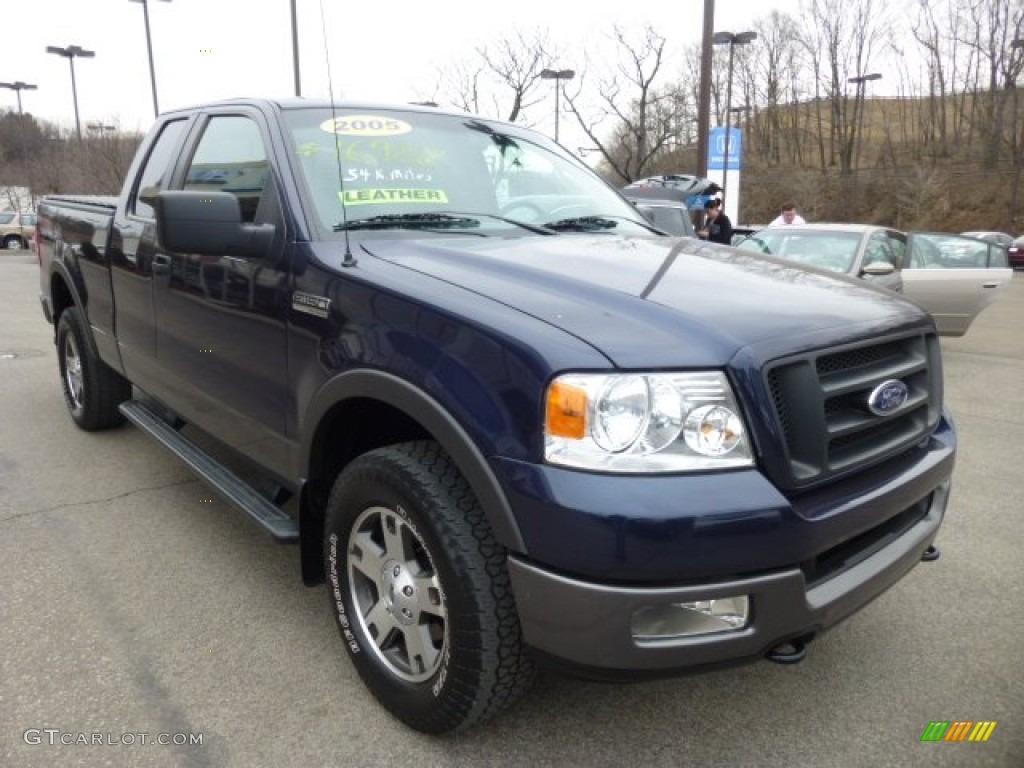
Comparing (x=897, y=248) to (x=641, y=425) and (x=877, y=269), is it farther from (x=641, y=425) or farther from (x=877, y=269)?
(x=641, y=425)

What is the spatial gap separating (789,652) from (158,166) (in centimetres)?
366

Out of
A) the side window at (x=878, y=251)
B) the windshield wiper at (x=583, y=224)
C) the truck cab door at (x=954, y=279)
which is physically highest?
the windshield wiper at (x=583, y=224)

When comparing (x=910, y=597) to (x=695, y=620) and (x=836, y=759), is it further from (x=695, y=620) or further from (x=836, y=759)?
(x=695, y=620)

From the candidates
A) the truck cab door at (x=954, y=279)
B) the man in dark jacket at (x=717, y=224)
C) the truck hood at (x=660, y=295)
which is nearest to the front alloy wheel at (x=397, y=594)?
the truck hood at (x=660, y=295)

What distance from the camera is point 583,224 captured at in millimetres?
3320

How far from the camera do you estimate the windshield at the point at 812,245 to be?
8.05 metres

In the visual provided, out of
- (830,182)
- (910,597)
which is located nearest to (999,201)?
(830,182)

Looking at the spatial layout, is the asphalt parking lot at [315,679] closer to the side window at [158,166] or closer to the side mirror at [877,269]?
the side window at [158,166]

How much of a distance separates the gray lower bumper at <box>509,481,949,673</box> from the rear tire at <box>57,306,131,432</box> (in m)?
3.93

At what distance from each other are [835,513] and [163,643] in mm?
2251

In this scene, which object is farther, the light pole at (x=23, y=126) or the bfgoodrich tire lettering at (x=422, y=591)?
the light pole at (x=23, y=126)

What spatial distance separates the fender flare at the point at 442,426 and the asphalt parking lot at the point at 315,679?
80 cm

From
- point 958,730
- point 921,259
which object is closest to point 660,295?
point 958,730

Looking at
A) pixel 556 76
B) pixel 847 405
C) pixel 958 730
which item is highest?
pixel 556 76
